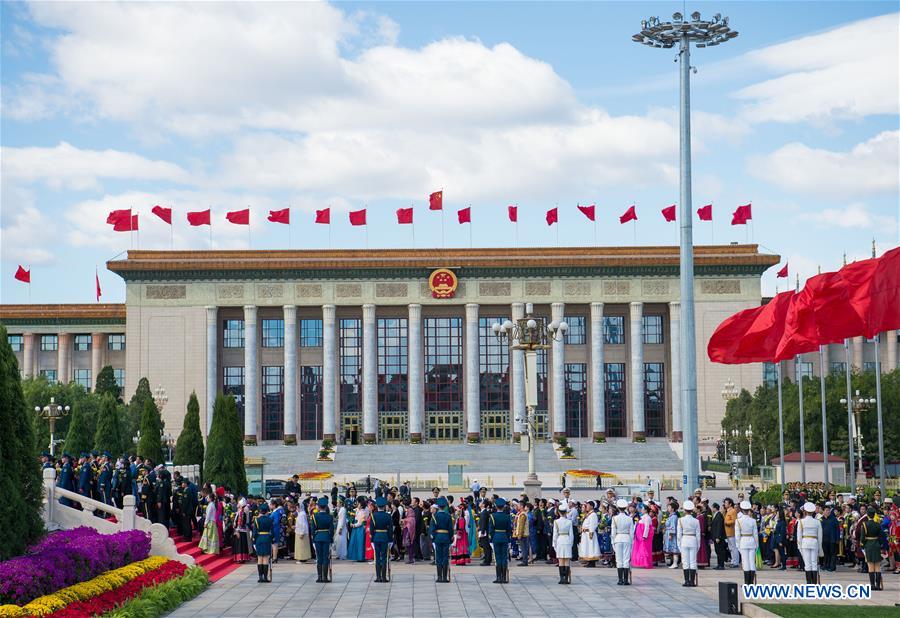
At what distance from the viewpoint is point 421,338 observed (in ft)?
257

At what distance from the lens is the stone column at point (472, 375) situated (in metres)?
76.3

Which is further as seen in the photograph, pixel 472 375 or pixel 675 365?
pixel 472 375

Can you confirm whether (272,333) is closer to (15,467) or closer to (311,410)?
(311,410)

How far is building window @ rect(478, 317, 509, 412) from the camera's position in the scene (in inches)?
3093

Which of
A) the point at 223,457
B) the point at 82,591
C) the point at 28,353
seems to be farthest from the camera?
the point at 28,353

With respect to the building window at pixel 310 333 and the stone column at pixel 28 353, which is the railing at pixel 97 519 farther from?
the stone column at pixel 28 353

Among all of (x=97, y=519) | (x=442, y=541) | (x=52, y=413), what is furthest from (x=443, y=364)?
(x=442, y=541)

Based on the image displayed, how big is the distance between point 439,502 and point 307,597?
14.0 ft

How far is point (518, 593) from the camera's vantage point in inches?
858

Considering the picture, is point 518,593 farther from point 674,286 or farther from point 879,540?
point 674,286

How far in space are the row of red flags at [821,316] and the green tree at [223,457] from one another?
61.4 feet

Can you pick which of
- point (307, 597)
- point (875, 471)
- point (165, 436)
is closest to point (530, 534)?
point (307, 597)

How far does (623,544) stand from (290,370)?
55716 mm

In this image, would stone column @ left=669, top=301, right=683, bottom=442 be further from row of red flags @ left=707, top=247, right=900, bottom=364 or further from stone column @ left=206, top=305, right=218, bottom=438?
row of red flags @ left=707, top=247, right=900, bottom=364
